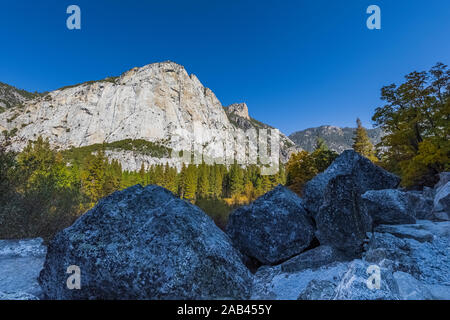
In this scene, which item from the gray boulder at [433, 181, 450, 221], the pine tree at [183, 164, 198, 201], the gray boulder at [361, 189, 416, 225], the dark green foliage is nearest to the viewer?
the gray boulder at [361, 189, 416, 225]

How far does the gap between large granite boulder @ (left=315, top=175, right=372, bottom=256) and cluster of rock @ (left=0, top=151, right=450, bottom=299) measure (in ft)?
0.06

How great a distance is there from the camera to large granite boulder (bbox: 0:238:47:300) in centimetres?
285

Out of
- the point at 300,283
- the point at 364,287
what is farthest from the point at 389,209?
the point at 364,287

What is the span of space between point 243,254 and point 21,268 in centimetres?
441

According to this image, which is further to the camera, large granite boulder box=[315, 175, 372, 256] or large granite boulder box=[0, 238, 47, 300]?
large granite boulder box=[315, 175, 372, 256]

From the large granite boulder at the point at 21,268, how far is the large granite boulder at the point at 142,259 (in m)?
0.36

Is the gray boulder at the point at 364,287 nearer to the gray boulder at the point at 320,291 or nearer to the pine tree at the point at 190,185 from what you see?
the gray boulder at the point at 320,291

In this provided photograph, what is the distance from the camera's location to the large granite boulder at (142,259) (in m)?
2.75

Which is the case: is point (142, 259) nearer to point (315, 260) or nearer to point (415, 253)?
point (315, 260)

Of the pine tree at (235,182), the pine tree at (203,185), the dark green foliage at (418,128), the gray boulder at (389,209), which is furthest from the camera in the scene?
the pine tree at (235,182)

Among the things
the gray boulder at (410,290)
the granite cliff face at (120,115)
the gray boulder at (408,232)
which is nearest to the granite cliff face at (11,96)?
the granite cliff face at (120,115)

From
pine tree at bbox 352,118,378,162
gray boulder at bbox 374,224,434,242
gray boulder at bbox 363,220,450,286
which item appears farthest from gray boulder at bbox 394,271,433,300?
pine tree at bbox 352,118,378,162

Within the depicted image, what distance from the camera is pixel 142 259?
288 centimetres

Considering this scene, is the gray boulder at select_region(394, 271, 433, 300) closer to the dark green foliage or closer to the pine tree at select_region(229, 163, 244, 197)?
the dark green foliage
